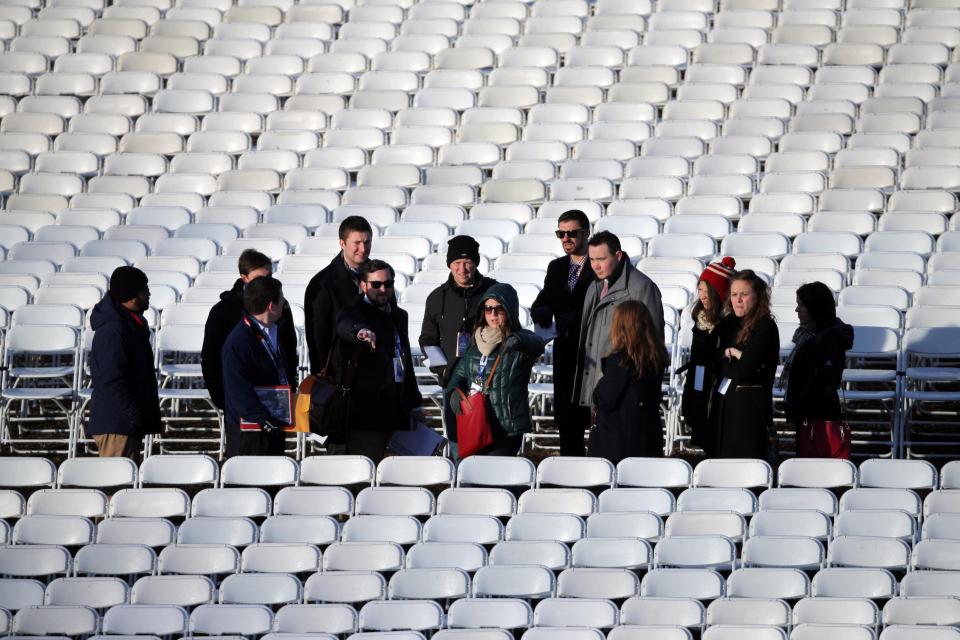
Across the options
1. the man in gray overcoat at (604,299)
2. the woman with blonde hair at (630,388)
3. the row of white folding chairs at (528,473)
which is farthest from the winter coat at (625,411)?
the man in gray overcoat at (604,299)

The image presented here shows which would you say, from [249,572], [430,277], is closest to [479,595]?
[249,572]

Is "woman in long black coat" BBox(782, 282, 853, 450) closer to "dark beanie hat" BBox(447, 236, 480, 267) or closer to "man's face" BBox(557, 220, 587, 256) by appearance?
"man's face" BBox(557, 220, 587, 256)

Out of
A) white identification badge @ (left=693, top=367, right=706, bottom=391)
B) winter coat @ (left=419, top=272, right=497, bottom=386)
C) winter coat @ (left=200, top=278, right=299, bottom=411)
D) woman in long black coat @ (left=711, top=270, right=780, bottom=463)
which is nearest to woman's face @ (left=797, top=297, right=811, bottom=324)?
woman in long black coat @ (left=711, top=270, right=780, bottom=463)

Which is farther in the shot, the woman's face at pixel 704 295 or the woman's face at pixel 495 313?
the woman's face at pixel 704 295

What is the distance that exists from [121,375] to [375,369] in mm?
1305

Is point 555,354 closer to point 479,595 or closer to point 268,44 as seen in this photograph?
point 479,595

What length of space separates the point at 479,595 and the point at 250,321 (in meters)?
1.94

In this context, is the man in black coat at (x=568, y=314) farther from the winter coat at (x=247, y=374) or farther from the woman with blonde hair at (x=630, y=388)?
the winter coat at (x=247, y=374)

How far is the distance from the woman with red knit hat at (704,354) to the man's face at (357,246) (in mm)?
1759

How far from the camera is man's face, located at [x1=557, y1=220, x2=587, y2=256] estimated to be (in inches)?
338

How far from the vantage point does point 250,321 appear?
7.94m

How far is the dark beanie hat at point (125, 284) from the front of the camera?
26.9 ft

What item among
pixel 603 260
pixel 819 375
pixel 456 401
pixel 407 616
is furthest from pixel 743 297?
pixel 407 616

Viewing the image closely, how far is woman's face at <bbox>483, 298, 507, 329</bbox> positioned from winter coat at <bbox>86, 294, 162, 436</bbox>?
1.78 metres
